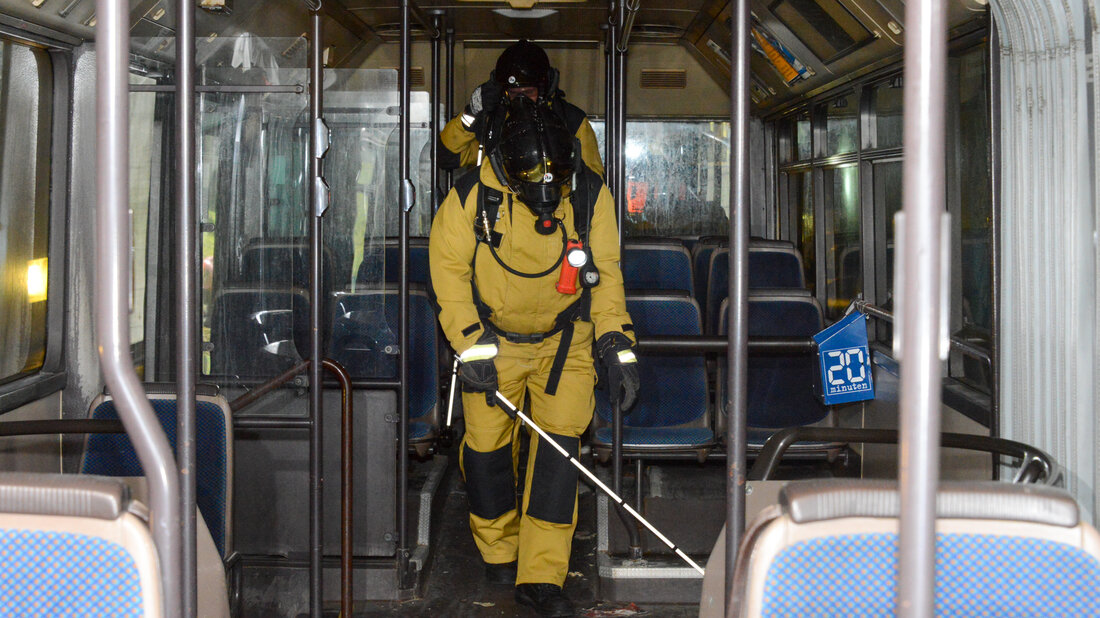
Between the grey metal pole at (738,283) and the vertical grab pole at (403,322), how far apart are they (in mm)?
2468

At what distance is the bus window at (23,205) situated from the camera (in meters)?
3.50

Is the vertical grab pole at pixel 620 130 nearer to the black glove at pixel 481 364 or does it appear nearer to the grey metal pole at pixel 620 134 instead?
the grey metal pole at pixel 620 134

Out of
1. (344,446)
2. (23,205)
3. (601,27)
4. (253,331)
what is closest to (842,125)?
(601,27)

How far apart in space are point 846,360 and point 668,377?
1214 mm

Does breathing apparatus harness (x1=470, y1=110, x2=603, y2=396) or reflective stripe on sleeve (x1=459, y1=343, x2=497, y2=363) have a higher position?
breathing apparatus harness (x1=470, y1=110, x2=603, y2=396)

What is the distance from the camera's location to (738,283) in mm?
1849

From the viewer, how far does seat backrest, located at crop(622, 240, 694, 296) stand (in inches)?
241

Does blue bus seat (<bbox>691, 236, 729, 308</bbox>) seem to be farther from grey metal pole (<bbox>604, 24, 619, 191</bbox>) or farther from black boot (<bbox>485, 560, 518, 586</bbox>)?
black boot (<bbox>485, 560, 518, 586</bbox>)

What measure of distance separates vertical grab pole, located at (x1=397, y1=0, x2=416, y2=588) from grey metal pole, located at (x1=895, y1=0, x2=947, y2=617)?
124 inches

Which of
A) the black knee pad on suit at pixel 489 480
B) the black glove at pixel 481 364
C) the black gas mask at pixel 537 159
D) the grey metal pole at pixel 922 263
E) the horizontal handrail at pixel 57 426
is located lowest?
the black knee pad on suit at pixel 489 480

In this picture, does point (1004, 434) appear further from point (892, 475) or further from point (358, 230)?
point (358, 230)

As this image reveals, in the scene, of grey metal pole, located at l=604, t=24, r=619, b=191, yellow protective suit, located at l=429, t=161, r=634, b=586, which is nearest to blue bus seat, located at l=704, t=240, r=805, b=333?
grey metal pole, located at l=604, t=24, r=619, b=191

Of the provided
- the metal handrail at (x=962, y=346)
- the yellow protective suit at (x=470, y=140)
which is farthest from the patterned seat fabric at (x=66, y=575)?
the yellow protective suit at (x=470, y=140)

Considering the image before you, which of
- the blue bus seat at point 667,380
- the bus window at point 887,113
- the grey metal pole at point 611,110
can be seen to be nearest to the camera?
the grey metal pole at point 611,110
